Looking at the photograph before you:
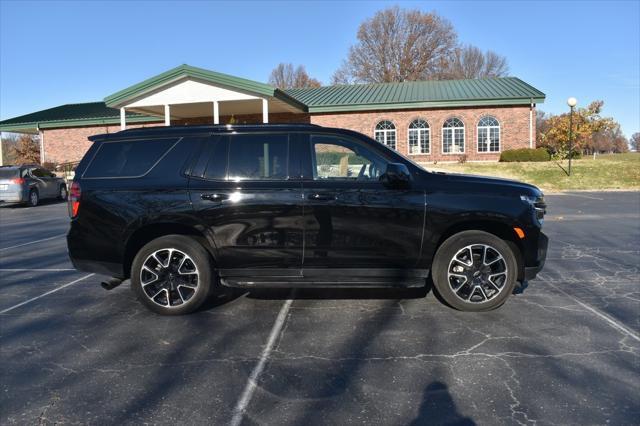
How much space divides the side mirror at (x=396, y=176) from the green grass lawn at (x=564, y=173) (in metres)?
19.4

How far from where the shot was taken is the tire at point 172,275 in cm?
509

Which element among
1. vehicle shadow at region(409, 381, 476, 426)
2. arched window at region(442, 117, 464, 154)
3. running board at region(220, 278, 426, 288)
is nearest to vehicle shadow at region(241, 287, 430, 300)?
running board at region(220, 278, 426, 288)

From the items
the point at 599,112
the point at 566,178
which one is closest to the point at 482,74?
the point at 599,112

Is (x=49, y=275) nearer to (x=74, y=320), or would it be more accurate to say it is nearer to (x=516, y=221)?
(x=74, y=320)

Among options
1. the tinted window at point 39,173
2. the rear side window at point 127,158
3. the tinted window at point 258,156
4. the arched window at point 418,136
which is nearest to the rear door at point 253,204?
the tinted window at point 258,156

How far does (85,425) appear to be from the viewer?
121 inches

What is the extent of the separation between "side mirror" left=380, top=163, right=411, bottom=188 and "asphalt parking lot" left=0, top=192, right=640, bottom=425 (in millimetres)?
1318

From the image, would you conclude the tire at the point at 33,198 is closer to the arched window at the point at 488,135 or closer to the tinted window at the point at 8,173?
the tinted window at the point at 8,173

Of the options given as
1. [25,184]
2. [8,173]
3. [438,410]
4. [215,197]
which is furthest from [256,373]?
[8,173]

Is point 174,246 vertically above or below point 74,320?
above

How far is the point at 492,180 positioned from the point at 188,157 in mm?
3149

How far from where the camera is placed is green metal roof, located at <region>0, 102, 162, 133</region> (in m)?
32.2

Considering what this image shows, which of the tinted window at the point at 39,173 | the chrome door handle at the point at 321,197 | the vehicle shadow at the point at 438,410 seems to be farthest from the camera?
the tinted window at the point at 39,173

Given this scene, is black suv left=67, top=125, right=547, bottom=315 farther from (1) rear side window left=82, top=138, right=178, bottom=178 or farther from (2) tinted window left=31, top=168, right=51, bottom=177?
(2) tinted window left=31, top=168, right=51, bottom=177
